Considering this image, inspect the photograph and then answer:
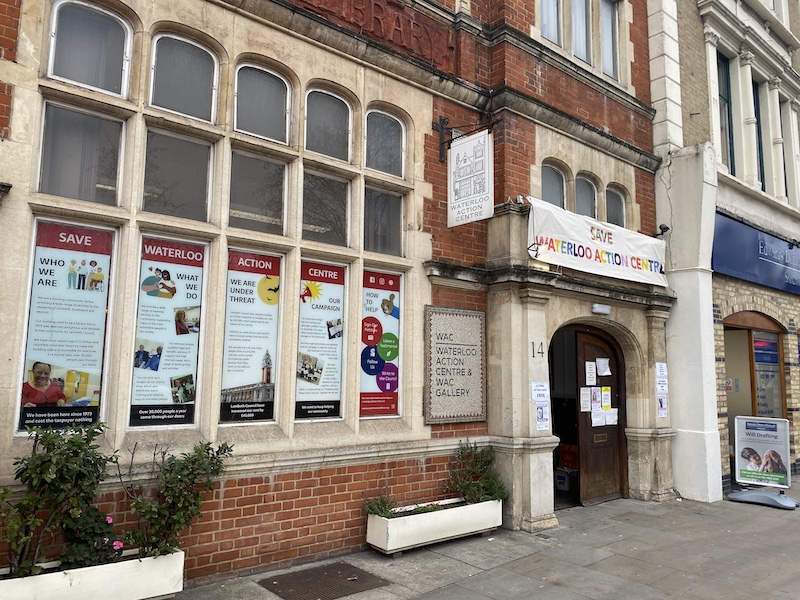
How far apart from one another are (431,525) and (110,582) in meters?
3.21

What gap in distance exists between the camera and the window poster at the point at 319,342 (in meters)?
6.16

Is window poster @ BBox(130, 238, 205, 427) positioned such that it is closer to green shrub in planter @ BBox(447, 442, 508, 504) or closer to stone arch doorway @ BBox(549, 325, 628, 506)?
green shrub in planter @ BBox(447, 442, 508, 504)

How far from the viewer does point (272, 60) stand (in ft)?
20.0

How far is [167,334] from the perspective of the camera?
17.4 feet

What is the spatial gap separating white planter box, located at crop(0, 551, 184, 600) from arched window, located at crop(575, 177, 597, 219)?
24.0 ft

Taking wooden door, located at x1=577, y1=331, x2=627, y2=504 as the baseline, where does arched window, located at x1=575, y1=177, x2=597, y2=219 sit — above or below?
above

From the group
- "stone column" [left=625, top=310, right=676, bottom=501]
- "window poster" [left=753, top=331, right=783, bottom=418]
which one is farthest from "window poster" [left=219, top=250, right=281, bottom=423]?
"window poster" [left=753, top=331, right=783, bottom=418]

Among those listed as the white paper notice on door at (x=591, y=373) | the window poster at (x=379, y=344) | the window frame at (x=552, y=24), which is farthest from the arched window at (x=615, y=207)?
the window poster at (x=379, y=344)

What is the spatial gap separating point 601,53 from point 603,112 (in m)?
1.15

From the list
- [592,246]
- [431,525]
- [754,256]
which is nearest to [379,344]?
[431,525]

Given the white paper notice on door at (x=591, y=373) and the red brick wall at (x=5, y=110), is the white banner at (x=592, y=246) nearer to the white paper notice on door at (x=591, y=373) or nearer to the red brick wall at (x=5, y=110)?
the white paper notice on door at (x=591, y=373)

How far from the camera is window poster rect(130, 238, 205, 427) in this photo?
16.9 feet

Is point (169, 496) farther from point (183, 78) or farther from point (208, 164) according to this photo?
point (183, 78)

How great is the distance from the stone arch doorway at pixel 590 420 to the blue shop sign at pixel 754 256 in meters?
2.87
